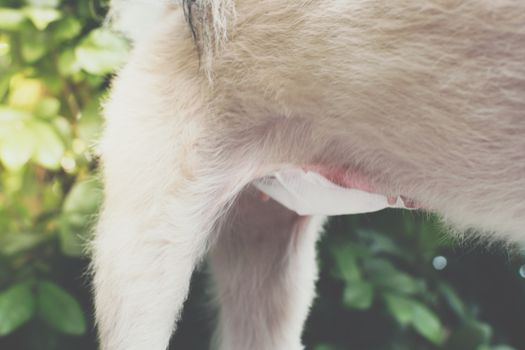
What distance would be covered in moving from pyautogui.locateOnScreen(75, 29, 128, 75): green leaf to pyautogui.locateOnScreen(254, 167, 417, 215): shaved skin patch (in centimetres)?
38

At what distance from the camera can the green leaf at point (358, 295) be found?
1245mm

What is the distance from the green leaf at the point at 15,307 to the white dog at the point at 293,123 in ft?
1.23

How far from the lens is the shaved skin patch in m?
0.74

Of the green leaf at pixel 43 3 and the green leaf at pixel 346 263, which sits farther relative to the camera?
the green leaf at pixel 346 263

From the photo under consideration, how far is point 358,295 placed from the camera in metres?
1.26

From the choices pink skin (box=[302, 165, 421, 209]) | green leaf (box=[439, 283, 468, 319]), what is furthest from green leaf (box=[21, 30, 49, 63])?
green leaf (box=[439, 283, 468, 319])

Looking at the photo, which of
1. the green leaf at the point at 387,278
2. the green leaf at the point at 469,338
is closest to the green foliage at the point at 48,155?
the green leaf at the point at 387,278

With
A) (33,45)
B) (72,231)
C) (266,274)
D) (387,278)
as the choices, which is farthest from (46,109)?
(387,278)

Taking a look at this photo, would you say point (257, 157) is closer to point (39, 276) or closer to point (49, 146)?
point (49, 146)

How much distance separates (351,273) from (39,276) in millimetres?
598

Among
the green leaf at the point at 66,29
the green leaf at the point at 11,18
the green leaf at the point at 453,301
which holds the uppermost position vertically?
the green leaf at the point at 11,18

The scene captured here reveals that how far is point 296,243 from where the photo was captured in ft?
3.23

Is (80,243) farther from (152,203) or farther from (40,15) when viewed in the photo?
(152,203)

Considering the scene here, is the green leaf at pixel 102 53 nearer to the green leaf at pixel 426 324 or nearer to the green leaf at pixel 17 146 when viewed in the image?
the green leaf at pixel 17 146
